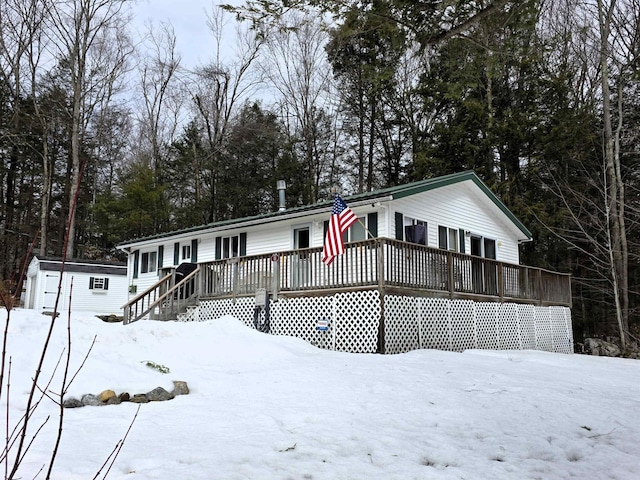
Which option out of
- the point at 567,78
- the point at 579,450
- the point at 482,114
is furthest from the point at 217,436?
the point at 567,78

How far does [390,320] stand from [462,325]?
2.80 metres

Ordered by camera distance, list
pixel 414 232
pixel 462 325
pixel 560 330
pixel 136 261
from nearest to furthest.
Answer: pixel 462 325, pixel 414 232, pixel 560 330, pixel 136 261

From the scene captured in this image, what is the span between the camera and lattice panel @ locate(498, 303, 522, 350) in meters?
14.5

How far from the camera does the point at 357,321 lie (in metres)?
11.2

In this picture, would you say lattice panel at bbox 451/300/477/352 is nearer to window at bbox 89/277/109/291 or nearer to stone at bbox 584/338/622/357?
stone at bbox 584/338/622/357

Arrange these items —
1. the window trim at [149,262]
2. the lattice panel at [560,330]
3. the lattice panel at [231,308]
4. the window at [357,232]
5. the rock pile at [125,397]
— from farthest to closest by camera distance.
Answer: the window trim at [149,262] < the lattice panel at [560,330] < the window at [357,232] < the lattice panel at [231,308] < the rock pile at [125,397]

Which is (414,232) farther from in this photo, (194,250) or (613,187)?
(613,187)

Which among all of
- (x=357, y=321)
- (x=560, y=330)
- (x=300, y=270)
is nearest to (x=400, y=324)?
(x=357, y=321)

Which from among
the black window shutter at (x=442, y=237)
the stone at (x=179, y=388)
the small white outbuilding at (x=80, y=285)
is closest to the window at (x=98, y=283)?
the small white outbuilding at (x=80, y=285)

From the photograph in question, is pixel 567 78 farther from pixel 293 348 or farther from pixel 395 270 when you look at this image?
pixel 293 348

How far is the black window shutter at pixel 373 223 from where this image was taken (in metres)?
14.0

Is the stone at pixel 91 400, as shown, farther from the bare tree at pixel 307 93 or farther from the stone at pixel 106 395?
the bare tree at pixel 307 93

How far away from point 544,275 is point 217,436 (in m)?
15.1

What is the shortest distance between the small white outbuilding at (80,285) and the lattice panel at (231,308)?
33.7ft
